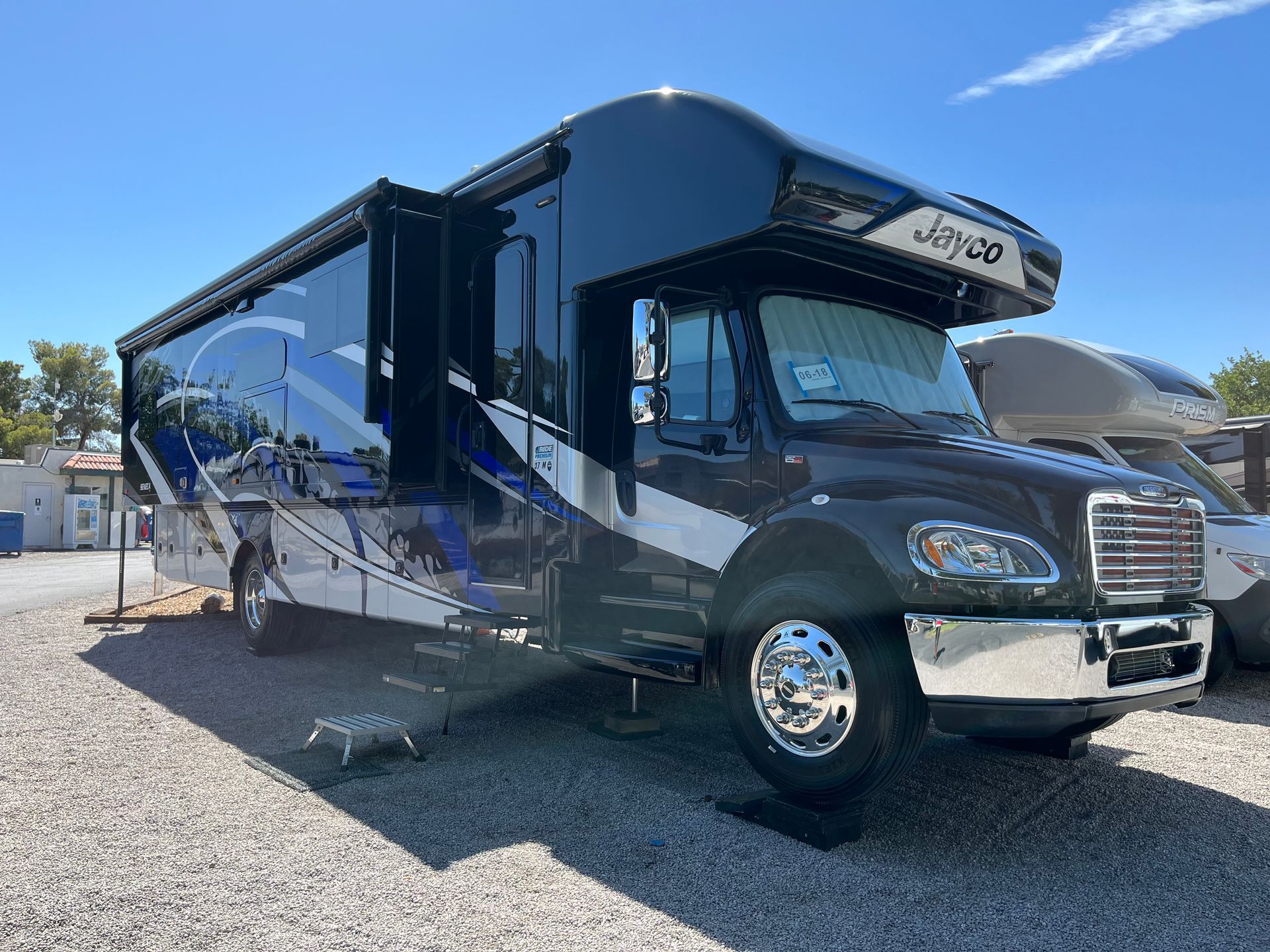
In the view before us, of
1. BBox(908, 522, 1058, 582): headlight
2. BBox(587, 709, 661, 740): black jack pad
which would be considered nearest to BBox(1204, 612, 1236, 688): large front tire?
BBox(587, 709, 661, 740): black jack pad

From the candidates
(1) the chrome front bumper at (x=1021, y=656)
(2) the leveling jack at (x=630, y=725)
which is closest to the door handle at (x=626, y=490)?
(2) the leveling jack at (x=630, y=725)

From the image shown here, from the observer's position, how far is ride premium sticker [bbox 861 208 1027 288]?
498 centimetres

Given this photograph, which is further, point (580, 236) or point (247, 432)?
point (247, 432)

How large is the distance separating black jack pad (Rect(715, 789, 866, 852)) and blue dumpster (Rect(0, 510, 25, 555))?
32.5 meters

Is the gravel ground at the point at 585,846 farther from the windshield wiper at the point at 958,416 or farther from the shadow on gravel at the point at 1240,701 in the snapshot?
the windshield wiper at the point at 958,416

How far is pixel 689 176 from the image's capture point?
5.04 m

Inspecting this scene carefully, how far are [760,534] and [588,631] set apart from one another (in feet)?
4.88

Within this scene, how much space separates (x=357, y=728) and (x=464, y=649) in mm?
1027

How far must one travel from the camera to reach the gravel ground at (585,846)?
3385 millimetres

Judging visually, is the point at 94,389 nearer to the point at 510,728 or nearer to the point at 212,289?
the point at 212,289

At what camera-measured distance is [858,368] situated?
207 inches

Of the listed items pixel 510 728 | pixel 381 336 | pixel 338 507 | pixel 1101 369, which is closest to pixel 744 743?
pixel 510 728

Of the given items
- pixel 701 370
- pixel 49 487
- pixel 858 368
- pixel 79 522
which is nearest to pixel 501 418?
pixel 701 370

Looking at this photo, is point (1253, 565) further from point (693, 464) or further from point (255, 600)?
point (255, 600)
